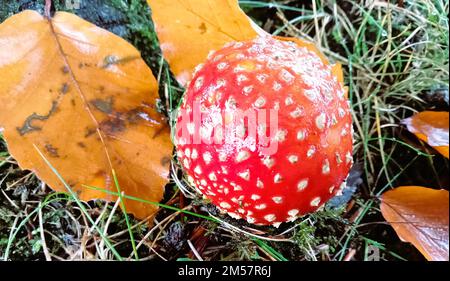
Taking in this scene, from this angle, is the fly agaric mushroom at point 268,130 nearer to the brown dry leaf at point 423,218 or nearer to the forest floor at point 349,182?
the forest floor at point 349,182

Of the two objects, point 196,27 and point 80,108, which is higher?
point 196,27

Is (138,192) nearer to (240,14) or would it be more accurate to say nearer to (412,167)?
(240,14)

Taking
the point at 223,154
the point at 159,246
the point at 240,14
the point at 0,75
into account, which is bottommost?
the point at 159,246

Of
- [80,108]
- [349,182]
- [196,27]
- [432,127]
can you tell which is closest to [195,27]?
[196,27]

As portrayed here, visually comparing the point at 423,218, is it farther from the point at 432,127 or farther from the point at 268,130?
the point at 268,130

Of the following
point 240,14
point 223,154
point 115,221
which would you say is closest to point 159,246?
point 115,221

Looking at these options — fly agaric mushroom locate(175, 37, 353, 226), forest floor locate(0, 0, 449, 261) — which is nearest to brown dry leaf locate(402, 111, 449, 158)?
forest floor locate(0, 0, 449, 261)

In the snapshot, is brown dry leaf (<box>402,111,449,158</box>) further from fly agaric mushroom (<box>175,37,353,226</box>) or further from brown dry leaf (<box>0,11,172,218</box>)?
brown dry leaf (<box>0,11,172,218</box>)

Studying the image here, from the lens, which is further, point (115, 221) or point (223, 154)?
point (115, 221)
